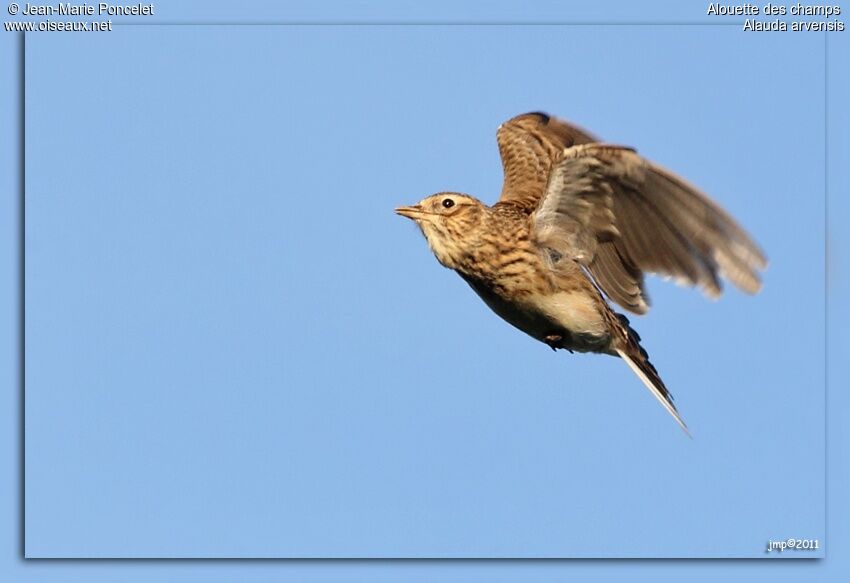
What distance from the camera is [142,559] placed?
10.8 metres

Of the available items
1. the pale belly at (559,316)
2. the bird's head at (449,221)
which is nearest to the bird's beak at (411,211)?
the bird's head at (449,221)

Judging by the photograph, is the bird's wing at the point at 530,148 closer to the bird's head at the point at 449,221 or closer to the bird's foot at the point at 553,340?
the bird's head at the point at 449,221

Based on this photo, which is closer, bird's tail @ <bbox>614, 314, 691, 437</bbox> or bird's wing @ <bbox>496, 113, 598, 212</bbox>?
bird's tail @ <bbox>614, 314, 691, 437</bbox>

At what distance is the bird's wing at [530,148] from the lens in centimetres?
1202

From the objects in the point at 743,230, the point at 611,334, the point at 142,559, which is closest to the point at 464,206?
the point at 611,334

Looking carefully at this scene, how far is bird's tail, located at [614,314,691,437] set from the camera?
10.2 m

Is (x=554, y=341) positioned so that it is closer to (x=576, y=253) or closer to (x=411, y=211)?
(x=576, y=253)

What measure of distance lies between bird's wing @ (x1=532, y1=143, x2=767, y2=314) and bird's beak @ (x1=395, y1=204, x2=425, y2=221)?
2.60 ft

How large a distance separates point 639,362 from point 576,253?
0.88 meters

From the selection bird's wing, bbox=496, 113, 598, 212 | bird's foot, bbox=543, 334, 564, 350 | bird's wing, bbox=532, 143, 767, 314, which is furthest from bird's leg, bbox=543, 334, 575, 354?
bird's wing, bbox=496, 113, 598, 212

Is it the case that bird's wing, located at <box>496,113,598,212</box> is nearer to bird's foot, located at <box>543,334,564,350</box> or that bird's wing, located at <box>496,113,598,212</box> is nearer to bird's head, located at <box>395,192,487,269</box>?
bird's head, located at <box>395,192,487,269</box>

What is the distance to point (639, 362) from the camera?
34.3 ft

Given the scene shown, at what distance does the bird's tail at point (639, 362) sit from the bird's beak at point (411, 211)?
1.57m

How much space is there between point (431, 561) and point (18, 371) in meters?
3.29
